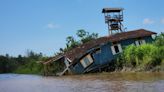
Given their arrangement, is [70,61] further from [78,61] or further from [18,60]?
[18,60]

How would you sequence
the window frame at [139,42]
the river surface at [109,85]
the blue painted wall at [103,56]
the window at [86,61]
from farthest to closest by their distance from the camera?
the window frame at [139,42]
the window at [86,61]
the blue painted wall at [103,56]
the river surface at [109,85]

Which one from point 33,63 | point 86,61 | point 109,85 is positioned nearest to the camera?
point 109,85

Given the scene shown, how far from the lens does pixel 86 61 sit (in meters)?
38.6

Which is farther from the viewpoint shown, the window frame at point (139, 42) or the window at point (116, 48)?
the window frame at point (139, 42)

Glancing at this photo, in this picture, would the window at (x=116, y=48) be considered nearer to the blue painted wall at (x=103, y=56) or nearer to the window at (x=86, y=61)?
the blue painted wall at (x=103, y=56)

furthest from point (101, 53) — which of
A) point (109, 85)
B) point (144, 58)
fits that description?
point (109, 85)

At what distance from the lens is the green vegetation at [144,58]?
2943 centimetres

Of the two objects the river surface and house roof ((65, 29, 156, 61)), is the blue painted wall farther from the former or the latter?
the river surface

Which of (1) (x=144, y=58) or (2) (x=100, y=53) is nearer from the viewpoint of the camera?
(1) (x=144, y=58)

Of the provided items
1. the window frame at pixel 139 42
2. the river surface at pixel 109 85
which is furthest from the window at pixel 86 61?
the river surface at pixel 109 85

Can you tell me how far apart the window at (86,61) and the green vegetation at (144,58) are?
3.19 metres

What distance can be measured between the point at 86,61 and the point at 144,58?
8.91 metres

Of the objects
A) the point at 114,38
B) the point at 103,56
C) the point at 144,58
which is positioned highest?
the point at 114,38

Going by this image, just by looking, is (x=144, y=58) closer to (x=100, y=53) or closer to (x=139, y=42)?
(x=100, y=53)
